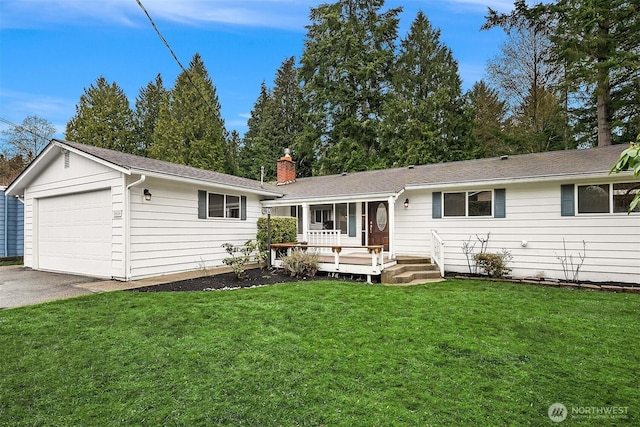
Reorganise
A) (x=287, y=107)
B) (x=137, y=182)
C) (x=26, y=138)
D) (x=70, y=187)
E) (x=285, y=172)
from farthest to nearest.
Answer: (x=287, y=107) → (x=26, y=138) → (x=285, y=172) → (x=70, y=187) → (x=137, y=182)

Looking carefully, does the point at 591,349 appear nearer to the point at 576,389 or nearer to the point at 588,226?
the point at 576,389

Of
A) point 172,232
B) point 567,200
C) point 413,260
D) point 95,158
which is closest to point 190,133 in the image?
point 95,158

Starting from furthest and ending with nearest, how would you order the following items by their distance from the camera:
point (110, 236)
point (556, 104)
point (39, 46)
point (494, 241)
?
point (556, 104) → point (39, 46) → point (494, 241) → point (110, 236)

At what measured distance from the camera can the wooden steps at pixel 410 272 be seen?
8562mm

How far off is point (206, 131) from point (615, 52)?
77.5 feet

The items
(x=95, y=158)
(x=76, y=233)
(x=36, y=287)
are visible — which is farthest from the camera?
(x=76, y=233)

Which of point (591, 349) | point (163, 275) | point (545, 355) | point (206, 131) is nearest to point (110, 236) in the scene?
point (163, 275)

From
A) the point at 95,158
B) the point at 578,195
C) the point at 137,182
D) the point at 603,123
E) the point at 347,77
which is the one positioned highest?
the point at 347,77

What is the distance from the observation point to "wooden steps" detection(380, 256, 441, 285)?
8.56 m

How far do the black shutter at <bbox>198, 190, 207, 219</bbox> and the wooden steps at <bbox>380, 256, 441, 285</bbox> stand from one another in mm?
5669

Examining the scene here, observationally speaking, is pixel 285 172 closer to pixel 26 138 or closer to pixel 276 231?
pixel 276 231

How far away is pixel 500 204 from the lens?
9578mm

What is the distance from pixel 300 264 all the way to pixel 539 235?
670 centimetres

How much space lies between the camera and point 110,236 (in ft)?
27.3
